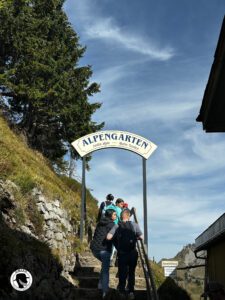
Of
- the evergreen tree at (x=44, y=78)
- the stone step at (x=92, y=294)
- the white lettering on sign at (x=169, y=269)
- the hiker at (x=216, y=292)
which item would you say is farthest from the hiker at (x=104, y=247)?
the evergreen tree at (x=44, y=78)

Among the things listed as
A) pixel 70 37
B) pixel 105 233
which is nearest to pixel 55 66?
pixel 70 37

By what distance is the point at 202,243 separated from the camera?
51.4 ft

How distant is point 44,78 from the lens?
22891mm

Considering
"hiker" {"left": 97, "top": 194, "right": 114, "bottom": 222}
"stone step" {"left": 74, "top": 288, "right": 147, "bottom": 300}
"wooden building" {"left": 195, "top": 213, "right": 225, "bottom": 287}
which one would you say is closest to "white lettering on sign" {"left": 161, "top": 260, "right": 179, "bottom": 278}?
"wooden building" {"left": 195, "top": 213, "right": 225, "bottom": 287}

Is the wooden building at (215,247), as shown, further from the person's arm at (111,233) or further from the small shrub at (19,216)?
the small shrub at (19,216)

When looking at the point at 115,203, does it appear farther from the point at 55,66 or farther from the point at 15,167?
the point at 55,66

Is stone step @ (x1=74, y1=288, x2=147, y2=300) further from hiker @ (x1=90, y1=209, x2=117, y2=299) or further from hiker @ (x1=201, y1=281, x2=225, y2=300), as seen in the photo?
hiker @ (x1=201, y1=281, x2=225, y2=300)

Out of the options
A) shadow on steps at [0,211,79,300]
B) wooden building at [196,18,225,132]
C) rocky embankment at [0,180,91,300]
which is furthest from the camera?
rocky embankment at [0,180,91,300]

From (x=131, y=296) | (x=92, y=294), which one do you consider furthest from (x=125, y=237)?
(x=92, y=294)

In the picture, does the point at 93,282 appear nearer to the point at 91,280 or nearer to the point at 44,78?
the point at 91,280

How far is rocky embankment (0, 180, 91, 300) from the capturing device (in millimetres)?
8664

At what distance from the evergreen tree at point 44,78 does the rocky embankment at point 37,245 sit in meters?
9.66

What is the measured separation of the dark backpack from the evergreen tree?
13.4 m

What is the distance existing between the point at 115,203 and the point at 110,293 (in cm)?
376
